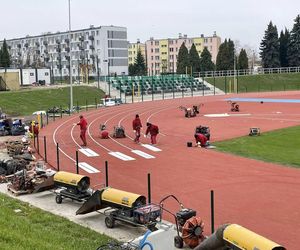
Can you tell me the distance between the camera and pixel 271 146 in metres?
24.6

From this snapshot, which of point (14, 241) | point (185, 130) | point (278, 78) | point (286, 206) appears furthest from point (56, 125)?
point (278, 78)

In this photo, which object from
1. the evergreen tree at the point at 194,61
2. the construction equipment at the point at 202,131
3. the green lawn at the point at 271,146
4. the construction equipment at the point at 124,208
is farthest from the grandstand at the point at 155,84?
the construction equipment at the point at 124,208

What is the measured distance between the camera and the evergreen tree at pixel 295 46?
102938 millimetres

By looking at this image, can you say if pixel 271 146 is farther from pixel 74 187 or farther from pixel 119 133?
pixel 74 187

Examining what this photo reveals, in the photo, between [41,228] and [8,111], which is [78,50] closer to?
[8,111]

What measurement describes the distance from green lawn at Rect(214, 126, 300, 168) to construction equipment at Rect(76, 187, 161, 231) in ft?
32.1

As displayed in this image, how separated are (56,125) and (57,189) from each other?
75.3ft

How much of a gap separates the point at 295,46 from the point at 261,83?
20.4 meters

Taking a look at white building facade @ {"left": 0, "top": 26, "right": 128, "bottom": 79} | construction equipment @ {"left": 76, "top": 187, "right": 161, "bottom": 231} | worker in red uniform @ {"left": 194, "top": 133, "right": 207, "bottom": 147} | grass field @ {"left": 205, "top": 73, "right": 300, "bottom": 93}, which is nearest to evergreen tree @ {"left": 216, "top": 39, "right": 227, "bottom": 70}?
grass field @ {"left": 205, "top": 73, "right": 300, "bottom": 93}

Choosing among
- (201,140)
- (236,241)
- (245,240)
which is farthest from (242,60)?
(245,240)

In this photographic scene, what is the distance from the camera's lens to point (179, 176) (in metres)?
17.5

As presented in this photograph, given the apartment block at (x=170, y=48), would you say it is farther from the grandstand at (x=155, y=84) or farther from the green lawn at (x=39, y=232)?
the green lawn at (x=39, y=232)

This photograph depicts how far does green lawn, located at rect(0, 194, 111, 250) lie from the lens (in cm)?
862

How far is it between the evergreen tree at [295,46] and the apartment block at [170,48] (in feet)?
213
